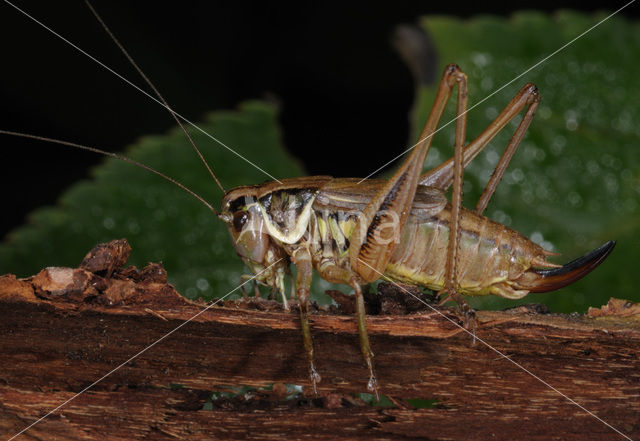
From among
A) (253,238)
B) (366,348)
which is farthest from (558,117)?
(366,348)

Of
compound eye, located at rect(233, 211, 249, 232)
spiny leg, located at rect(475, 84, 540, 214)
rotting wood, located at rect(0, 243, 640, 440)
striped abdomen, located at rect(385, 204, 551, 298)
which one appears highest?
spiny leg, located at rect(475, 84, 540, 214)

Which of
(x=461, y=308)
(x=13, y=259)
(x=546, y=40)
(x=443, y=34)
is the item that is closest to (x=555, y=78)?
(x=546, y=40)

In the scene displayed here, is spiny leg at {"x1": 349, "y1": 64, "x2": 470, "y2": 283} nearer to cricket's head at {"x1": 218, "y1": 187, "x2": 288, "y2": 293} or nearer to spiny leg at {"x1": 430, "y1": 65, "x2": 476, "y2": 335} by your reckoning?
spiny leg at {"x1": 430, "y1": 65, "x2": 476, "y2": 335}

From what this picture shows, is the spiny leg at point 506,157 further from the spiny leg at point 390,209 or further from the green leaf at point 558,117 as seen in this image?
the green leaf at point 558,117

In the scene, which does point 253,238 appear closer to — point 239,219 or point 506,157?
point 239,219

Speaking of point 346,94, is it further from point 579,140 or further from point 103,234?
point 103,234

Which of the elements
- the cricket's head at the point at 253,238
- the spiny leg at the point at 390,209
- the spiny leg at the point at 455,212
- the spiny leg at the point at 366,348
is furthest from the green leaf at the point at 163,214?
the spiny leg at the point at 366,348

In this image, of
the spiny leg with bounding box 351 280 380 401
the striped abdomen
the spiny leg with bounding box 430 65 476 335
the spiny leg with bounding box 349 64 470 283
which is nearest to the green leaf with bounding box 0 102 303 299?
the spiny leg with bounding box 349 64 470 283
